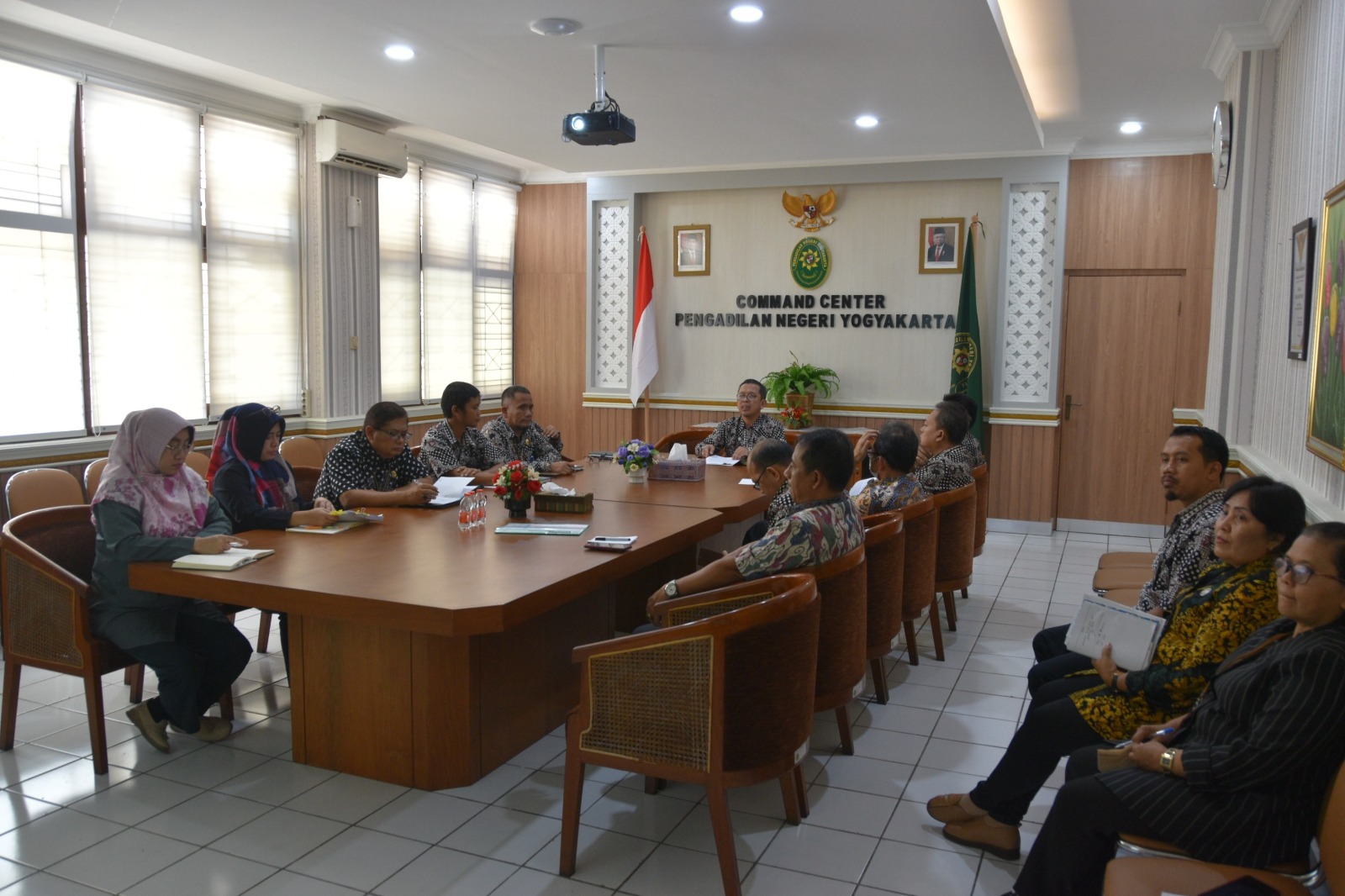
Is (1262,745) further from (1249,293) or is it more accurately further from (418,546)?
(1249,293)

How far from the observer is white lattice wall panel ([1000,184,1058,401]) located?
25.6 feet

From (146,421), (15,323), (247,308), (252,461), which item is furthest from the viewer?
(247,308)

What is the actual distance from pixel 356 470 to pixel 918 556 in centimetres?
254

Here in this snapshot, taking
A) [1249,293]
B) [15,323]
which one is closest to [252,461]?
[15,323]

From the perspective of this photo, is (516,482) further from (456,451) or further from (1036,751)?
(1036,751)

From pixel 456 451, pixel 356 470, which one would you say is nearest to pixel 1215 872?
pixel 356 470

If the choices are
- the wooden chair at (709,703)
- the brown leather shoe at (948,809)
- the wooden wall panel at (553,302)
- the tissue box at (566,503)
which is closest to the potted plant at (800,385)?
the wooden wall panel at (553,302)

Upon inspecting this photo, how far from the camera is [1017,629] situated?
5.24 m

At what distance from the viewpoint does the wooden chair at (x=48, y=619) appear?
333 cm

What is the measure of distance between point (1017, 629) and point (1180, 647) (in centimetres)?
279

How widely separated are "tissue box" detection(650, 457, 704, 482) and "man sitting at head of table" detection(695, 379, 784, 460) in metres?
0.81

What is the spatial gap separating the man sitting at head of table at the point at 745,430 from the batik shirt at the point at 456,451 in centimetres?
141

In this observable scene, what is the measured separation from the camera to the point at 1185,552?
9.63ft

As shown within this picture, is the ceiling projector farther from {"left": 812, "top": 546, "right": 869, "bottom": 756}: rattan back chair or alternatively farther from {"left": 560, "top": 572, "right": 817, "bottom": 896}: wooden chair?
{"left": 560, "top": 572, "right": 817, "bottom": 896}: wooden chair
